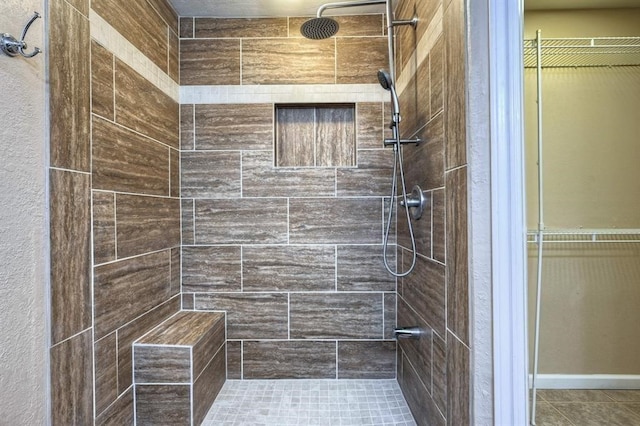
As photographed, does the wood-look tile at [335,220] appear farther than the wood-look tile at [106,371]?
Yes

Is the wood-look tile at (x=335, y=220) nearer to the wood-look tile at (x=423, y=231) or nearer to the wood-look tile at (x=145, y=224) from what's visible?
the wood-look tile at (x=423, y=231)

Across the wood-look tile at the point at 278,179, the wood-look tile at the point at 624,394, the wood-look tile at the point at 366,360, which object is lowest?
the wood-look tile at the point at 624,394

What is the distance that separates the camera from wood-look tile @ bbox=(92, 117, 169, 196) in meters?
1.18

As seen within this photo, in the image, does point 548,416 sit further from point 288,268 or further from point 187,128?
point 187,128

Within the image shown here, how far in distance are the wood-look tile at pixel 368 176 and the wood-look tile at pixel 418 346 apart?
27.8 inches

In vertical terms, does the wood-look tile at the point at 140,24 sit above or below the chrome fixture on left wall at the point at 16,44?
above

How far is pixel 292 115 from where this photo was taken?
6.32 feet

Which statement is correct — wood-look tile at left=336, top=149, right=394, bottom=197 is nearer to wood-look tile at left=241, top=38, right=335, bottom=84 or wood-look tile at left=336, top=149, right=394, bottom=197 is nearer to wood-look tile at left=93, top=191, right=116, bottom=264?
wood-look tile at left=241, top=38, right=335, bottom=84

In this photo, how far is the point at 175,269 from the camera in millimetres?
1770

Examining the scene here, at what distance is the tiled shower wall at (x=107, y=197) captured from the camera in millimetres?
970

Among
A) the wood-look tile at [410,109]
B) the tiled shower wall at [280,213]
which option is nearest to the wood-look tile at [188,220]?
the tiled shower wall at [280,213]

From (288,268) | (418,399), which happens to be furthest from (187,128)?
(418,399)

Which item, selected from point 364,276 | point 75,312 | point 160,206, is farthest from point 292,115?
point 75,312

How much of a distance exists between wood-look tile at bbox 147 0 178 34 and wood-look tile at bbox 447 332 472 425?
2239mm
